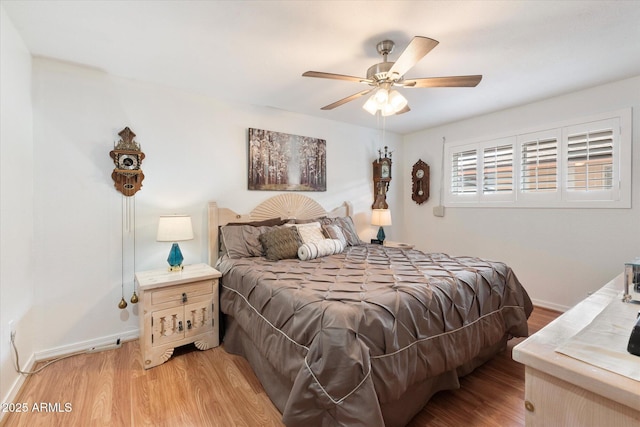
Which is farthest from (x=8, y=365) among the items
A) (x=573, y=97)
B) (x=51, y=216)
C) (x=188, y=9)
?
(x=573, y=97)

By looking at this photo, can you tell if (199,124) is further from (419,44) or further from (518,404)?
(518,404)

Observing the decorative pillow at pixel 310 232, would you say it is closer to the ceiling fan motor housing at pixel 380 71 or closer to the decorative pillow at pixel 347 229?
the decorative pillow at pixel 347 229

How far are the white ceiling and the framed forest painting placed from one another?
62 cm

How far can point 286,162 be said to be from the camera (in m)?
3.54

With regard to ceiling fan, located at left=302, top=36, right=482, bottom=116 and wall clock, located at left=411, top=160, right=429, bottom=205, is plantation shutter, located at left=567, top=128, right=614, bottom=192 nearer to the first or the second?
wall clock, located at left=411, top=160, right=429, bottom=205

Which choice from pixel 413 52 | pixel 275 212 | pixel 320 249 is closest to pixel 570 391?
pixel 413 52

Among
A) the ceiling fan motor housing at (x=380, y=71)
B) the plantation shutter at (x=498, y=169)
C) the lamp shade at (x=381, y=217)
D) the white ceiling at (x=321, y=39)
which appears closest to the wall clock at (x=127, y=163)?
the white ceiling at (x=321, y=39)

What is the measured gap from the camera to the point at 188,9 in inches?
67.2

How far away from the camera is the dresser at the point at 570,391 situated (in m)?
0.59

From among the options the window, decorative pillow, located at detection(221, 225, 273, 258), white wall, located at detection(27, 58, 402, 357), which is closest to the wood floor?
white wall, located at detection(27, 58, 402, 357)

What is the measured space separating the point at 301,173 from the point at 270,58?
1576 millimetres

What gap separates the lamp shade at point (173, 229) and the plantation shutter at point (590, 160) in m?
3.97

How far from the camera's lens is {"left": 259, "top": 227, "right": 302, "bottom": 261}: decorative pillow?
2617 mm

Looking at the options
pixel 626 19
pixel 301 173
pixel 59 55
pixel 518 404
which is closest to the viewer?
pixel 518 404
